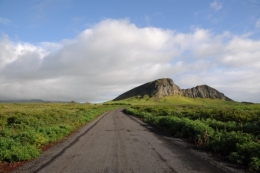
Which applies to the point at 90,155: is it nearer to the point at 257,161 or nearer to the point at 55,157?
the point at 55,157

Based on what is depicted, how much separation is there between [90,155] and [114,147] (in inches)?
84.6

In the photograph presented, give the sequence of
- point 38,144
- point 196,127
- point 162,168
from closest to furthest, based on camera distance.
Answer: point 162,168 < point 38,144 < point 196,127

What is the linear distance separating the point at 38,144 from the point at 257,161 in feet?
36.6

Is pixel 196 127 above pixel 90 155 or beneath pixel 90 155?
above

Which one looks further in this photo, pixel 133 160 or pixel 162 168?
pixel 133 160

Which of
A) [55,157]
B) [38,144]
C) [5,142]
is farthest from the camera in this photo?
[38,144]

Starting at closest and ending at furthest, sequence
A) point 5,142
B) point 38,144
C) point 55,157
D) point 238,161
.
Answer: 1. point 238,161
2. point 55,157
3. point 5,142
4. point 38,144

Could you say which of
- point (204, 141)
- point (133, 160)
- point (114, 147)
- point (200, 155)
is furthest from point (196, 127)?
point (133, 160)

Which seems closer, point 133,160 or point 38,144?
point 133,160

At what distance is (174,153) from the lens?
422 inches

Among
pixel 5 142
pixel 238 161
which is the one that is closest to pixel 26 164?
pixel 5 142

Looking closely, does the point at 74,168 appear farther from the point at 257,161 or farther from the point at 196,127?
the point at 196,127

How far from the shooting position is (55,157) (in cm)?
1016

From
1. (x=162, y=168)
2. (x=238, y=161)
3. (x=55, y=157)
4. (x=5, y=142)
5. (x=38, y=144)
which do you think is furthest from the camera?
(x=38, y=144)
